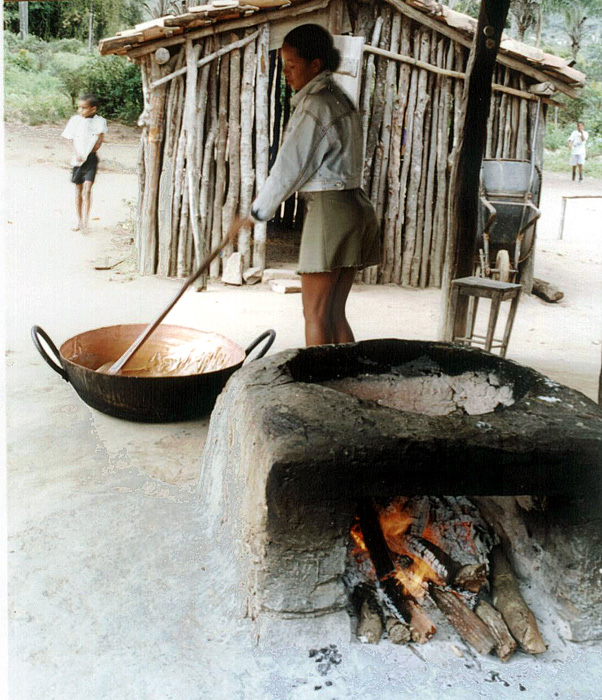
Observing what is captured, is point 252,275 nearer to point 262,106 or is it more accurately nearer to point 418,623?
point 262,106

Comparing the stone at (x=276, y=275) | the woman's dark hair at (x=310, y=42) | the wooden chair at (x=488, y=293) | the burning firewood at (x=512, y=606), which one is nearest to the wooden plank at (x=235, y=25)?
the stone at (x=276, y=275)

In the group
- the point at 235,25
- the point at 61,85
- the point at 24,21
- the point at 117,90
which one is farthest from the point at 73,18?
the point at 235,25

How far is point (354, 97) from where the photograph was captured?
269 inches

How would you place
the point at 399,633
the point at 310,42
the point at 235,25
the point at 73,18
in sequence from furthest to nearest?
1. the point at 73,18
2. the point at 235,25
3. the point at 310,42
4. the point at 399,633

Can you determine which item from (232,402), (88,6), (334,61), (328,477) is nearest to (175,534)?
(232,402)

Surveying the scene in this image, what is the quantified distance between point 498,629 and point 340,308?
77.1 inches

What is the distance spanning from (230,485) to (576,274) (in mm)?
7798

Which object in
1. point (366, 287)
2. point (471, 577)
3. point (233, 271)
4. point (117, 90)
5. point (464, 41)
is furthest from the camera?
point (117, 90)

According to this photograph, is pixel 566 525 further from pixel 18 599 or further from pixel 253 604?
pixel 18 599

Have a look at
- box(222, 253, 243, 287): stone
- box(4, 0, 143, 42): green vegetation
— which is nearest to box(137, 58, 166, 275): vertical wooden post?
box(222, 253, 243, 287): stone

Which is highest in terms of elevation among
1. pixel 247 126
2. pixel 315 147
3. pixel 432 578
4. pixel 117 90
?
pixel 117 90

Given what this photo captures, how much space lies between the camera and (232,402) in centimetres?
228

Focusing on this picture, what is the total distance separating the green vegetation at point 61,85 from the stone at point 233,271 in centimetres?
1128

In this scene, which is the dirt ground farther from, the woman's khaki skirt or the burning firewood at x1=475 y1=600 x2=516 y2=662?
the burning firewood at x1=475 y1=600 x2=516 y2=662
